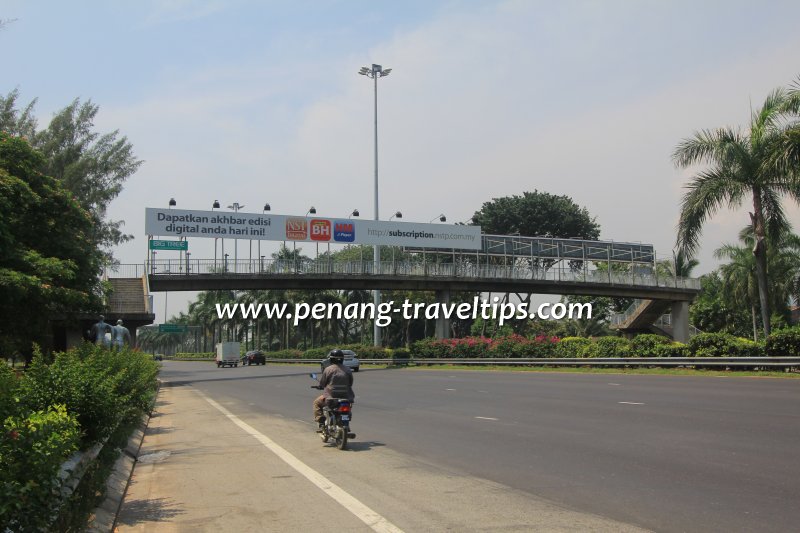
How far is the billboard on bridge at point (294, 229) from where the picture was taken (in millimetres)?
49781

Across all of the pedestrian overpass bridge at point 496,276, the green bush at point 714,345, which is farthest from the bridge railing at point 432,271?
the green bush at point 714,345

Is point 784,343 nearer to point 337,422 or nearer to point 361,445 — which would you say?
point 361,445

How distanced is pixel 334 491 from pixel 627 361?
88.1 feet

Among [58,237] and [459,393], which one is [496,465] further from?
[58,237]

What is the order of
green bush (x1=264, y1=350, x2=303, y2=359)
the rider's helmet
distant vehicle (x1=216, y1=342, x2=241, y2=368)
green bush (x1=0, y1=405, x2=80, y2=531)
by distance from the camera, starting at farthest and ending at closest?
distant vehicle (x1=216, y1=342, x2=241, y2=368) → green bush (x1=264, y1=350, x2=303, y2=359) → the rider's helmet → green bush (x1=0, y1=405, x2=80, y2=531)

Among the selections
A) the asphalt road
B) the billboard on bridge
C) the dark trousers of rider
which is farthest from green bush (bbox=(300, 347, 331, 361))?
the dark trousers of rider

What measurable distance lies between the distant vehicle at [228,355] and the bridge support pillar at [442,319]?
30.7m

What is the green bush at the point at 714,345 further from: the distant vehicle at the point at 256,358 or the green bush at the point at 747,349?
the distant vehicle at the point at 256,358

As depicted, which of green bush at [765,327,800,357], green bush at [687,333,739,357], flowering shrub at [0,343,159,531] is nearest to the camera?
flowering shrub at [0,343,159,531]

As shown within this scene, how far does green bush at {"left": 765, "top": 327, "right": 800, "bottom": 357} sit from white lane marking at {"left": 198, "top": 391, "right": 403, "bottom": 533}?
18752 mm

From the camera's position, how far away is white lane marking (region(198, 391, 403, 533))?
6676 millimetres

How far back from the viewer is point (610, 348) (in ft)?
119

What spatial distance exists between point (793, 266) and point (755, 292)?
3.43 meters

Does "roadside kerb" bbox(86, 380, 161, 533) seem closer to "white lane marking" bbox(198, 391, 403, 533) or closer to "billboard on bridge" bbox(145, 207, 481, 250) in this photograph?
"white lane marking" bbox(198, 391, 403, 533)
